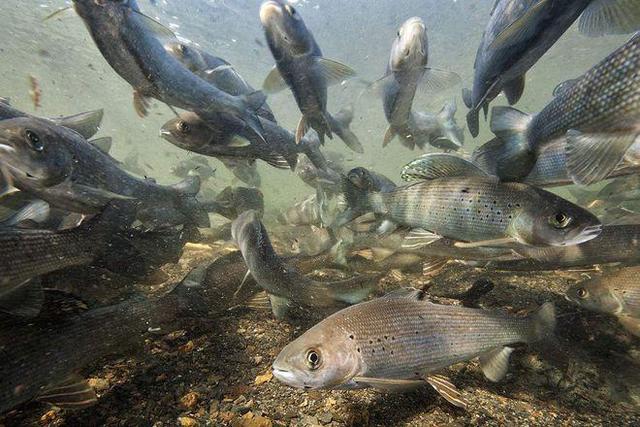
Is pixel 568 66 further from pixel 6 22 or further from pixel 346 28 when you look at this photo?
pixel 6 22

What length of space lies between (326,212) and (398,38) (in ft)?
10.3

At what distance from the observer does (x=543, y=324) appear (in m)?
3.00

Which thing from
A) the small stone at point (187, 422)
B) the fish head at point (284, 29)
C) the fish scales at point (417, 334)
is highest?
the fish head at point (284, 29)

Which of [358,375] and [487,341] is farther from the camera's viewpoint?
[487,341]

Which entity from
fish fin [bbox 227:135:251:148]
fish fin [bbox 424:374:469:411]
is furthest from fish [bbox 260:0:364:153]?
fish fin [bbox 424:374:469:411]

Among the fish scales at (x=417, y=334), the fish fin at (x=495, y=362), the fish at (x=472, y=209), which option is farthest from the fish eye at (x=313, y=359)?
Answer: the fish fin at (x=495, y=362)

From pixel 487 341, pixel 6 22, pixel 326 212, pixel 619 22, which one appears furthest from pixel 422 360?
pixel 6 22

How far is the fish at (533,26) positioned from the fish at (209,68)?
123 inches

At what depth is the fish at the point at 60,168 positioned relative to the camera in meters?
3.14

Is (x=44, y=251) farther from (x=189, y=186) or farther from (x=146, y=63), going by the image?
(x=189, y=186)

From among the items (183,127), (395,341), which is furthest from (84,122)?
(395,341)

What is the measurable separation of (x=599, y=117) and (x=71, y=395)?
4.35 metres

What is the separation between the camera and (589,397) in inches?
125

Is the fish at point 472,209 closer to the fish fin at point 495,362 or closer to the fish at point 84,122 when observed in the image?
the fish fin at point 495,362
